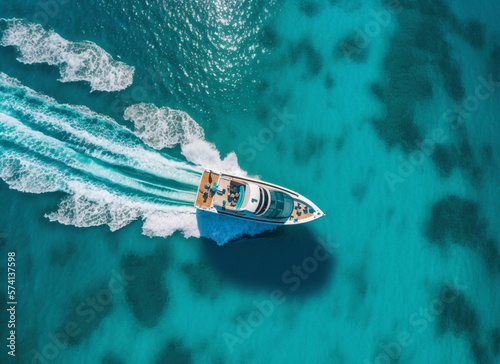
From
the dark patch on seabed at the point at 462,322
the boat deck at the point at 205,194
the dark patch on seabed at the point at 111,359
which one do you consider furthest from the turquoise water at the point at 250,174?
the boat deck at the point at 205,194

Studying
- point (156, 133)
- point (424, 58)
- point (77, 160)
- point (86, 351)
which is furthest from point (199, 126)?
point (424, 58)

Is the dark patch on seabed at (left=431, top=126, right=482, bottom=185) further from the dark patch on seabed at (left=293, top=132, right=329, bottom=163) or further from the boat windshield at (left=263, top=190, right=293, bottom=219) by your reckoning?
the boat windshield at (left=263, top=190, right=293, bottom=219)

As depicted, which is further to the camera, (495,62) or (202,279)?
(495,62)

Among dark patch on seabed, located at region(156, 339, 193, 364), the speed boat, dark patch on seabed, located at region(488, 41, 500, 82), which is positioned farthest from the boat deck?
dark patch on seabed, located at region(488, 41, 500, 82)

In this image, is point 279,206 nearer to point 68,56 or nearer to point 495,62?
point 68,56

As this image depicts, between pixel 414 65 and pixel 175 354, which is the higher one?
pixel 414 65

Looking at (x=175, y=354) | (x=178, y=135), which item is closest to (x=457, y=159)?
(x=178, y=135)

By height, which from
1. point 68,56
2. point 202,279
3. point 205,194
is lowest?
point 202,279
